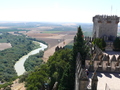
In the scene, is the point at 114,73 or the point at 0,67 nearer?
the point at 114,73

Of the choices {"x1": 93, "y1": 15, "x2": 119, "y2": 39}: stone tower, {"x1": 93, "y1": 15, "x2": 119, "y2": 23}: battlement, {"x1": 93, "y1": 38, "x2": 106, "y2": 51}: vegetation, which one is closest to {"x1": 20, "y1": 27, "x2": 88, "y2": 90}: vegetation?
{"x1": 93, "y1": 38, "x2": 106, "y2": 51}: vegetation

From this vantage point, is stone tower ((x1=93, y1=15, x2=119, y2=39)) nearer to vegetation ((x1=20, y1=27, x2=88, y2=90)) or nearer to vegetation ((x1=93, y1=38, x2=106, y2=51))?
vegetation ((x1=93, y1=38, x2=106, y2=51))

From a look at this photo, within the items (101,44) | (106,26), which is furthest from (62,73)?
(106,26)

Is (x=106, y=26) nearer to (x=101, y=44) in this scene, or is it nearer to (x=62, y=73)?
(x=101, y=44)

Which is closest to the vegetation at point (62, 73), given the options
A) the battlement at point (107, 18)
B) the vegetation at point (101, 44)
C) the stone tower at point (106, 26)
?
the vegetation at point (101, 44)

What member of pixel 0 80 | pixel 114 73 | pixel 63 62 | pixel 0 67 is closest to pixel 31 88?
pixel 63 62

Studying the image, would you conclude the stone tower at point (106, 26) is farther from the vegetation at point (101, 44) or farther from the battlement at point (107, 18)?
the vegetation at point (101, 44)

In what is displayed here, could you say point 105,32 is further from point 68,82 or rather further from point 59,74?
point 68,82

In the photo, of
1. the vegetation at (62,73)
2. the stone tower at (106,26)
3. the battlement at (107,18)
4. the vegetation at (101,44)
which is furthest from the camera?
the stone tower at (106,26)
